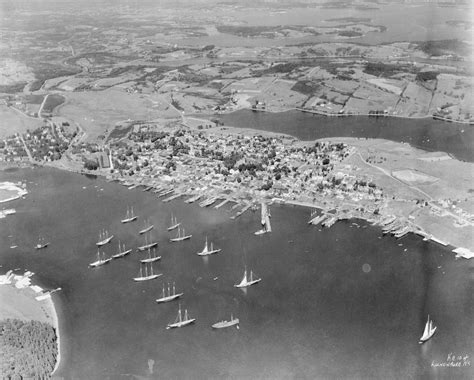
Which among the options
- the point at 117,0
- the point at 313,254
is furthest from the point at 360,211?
the point at 117,0

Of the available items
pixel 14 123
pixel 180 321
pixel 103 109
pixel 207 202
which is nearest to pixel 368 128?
pixel 207 202

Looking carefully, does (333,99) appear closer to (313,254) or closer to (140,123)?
(140,123)

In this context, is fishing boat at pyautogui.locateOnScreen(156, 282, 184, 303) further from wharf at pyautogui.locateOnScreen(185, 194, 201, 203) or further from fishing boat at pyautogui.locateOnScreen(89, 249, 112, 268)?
wharf at pyautogui.locateOnScreen(185, 194, 201, 203)

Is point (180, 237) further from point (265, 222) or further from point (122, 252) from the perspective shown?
point (265, 222)

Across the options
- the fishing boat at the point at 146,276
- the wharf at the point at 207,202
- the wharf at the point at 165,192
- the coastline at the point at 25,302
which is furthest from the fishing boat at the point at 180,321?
the wharf at the point at 165,192

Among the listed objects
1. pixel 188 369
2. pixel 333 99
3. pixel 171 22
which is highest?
pixel 171 22

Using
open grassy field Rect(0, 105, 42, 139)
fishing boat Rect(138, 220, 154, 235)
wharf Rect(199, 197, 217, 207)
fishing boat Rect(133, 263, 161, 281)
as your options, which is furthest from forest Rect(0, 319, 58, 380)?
open grassy field Rect(0, 105, 42, 139)

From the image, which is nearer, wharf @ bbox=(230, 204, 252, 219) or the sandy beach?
wharf @ bbox=(230, 204, 252, 219)
